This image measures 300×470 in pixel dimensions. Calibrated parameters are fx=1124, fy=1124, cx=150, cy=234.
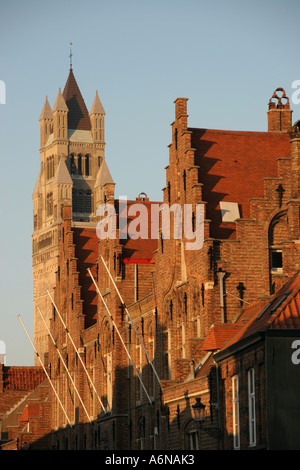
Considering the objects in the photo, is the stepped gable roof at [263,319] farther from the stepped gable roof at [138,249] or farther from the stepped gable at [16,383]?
the stepped gable at [16,383]

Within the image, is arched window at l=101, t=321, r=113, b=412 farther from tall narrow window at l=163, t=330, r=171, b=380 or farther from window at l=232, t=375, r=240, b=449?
window at l=232, t=375, r=240, b=449

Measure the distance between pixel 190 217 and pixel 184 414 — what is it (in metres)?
8.23

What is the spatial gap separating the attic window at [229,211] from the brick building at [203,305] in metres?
0.05

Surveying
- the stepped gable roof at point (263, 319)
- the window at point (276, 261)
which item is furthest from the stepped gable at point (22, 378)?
the stepped gable roof at point (263, 319)

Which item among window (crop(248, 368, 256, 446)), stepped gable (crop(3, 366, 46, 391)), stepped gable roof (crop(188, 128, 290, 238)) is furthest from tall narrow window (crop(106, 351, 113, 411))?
stepped gable (crop(3, 366, 46, 391))

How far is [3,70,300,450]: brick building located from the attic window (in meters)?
0.05

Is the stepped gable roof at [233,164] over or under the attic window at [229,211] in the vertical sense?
over

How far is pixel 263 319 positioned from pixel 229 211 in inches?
439

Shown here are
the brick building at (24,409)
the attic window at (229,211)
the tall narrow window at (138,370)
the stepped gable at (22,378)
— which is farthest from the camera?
the stepped gable at (22,378)

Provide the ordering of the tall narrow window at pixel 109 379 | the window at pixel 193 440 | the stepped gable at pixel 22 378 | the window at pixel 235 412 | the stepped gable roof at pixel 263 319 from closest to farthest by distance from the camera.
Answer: the stepped gable roof at pixel 263 319 < the window at pixel 235 412 < the window at pixel 193 440 < the tall narrow window at pixel 109 379 < the stepped gable at pixel 22 378

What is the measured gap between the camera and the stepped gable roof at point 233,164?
154ft

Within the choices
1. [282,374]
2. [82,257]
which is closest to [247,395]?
[282,374]

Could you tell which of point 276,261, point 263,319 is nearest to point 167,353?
point 276,261

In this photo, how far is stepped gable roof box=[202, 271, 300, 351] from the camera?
34344mm
